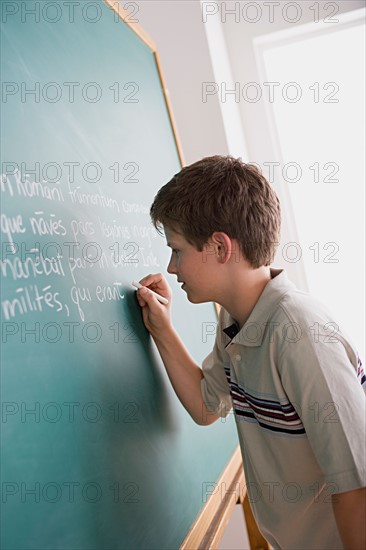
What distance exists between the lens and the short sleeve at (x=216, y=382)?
1.17 meters

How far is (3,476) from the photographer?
59 centimetres

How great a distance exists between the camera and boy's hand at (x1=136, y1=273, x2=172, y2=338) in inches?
41.4

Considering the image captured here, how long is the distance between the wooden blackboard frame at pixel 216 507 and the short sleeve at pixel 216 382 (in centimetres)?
18

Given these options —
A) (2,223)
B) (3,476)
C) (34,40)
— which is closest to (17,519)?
(3,476)

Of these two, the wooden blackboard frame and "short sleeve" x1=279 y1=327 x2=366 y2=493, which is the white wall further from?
"short sleeve" x1=279 y1=327 x2=366 y2=493

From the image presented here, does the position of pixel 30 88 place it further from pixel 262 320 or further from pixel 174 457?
pixel 174 457

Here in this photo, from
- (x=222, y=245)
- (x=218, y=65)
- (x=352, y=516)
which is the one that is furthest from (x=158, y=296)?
(x=218, y=65)

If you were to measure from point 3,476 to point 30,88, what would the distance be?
0.51 meters

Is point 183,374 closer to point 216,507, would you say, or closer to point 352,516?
point 216,507

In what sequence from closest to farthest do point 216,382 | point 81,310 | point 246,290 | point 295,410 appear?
point 81,310
point 295,410
point 246,290
point 216,382

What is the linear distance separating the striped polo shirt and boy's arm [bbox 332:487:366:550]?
0.09ft

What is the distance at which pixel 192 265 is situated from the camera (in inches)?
40.1

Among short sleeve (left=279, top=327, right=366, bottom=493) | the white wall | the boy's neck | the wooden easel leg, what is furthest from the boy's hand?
the white wall

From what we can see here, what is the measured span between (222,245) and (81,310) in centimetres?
31
